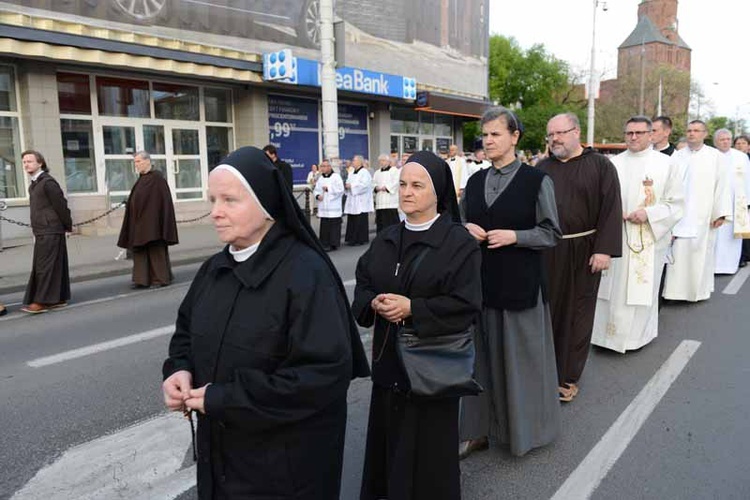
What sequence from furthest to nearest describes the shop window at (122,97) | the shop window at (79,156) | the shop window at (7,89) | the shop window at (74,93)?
the shop window at (122,97), the shop window at (79,156), the shop window at (74,93), the shop window at (7,89)

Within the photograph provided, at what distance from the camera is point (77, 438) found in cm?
387

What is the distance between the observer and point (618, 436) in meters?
3.85

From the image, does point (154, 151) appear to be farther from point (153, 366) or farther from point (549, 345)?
point (549, 345)

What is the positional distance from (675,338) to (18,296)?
849 cm

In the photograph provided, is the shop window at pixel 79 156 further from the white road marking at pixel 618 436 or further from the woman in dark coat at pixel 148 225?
the white road marking at pixel 618 436

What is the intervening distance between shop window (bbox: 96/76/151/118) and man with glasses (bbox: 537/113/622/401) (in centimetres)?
1308

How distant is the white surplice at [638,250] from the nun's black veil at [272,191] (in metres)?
4.04

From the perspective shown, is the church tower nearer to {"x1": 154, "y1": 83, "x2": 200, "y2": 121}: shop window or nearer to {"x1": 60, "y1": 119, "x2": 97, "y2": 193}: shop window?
{"x1": 154, "y1": 83, "x2": 200, "y2": 121}: shop window

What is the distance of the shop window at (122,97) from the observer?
14.5 metres

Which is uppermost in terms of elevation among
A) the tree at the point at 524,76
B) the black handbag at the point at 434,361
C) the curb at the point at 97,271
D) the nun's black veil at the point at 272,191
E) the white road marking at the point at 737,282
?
the tree at the point at 524,76

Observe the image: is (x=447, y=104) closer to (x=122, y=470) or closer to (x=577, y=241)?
(x=577, y=241)

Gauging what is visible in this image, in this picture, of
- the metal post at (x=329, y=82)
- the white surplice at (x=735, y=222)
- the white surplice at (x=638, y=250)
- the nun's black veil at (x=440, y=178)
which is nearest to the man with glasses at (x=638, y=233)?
the white surplice at (x=638, y=250)

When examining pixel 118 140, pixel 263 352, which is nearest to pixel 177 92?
pixel 118 140

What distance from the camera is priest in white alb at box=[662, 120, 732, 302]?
742 centimetres
